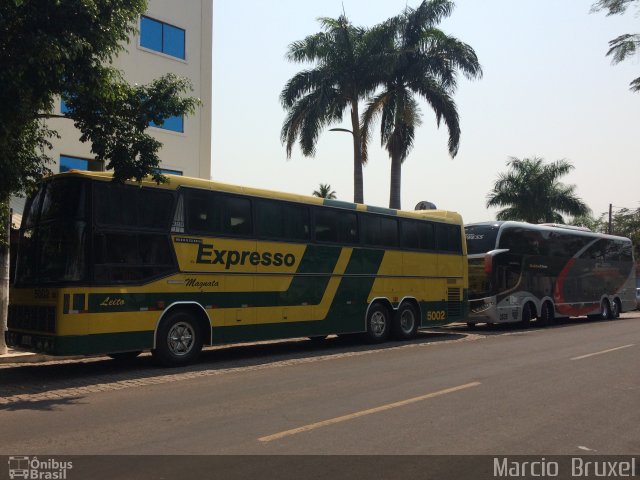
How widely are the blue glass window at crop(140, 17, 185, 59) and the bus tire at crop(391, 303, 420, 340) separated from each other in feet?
41.9

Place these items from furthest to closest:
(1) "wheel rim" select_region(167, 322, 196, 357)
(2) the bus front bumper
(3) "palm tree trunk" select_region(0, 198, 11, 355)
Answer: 1. (2) the bus front bumper
2. (3) "palm tree trunk" select_region(0, 198, 11, 355)
3. (1) "wheel rim" select_region(167, 322, 196, 357)

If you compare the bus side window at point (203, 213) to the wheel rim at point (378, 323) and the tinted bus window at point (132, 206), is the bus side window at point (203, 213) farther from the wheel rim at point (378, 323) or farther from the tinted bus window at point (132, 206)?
the wheel rim at point (378, 323)

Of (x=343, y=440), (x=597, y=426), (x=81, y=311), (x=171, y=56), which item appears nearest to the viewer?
(x=343, y=440)

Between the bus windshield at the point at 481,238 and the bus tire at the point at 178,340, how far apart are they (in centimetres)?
1243

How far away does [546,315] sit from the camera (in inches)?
929

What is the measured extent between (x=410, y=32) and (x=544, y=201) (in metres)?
19.2

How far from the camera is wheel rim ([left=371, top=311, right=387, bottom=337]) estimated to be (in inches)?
634

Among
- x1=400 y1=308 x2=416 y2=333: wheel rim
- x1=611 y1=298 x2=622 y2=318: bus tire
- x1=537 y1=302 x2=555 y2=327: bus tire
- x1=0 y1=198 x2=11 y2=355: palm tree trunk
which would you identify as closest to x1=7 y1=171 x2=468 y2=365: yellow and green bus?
x1=400 y1=308 x2=416 y2=333: wheel rim

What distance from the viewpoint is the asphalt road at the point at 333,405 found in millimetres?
6266

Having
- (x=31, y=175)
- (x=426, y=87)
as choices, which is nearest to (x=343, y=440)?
(x=31, y=175)

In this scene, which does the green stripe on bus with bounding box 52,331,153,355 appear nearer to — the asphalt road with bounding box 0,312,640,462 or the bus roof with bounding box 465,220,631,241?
the asphalt road with bounding box 0,312,640,462

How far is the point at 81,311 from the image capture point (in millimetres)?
10219

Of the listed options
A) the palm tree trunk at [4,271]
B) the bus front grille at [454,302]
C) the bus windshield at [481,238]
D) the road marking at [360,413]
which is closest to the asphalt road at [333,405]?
the road marking at [360,413]
